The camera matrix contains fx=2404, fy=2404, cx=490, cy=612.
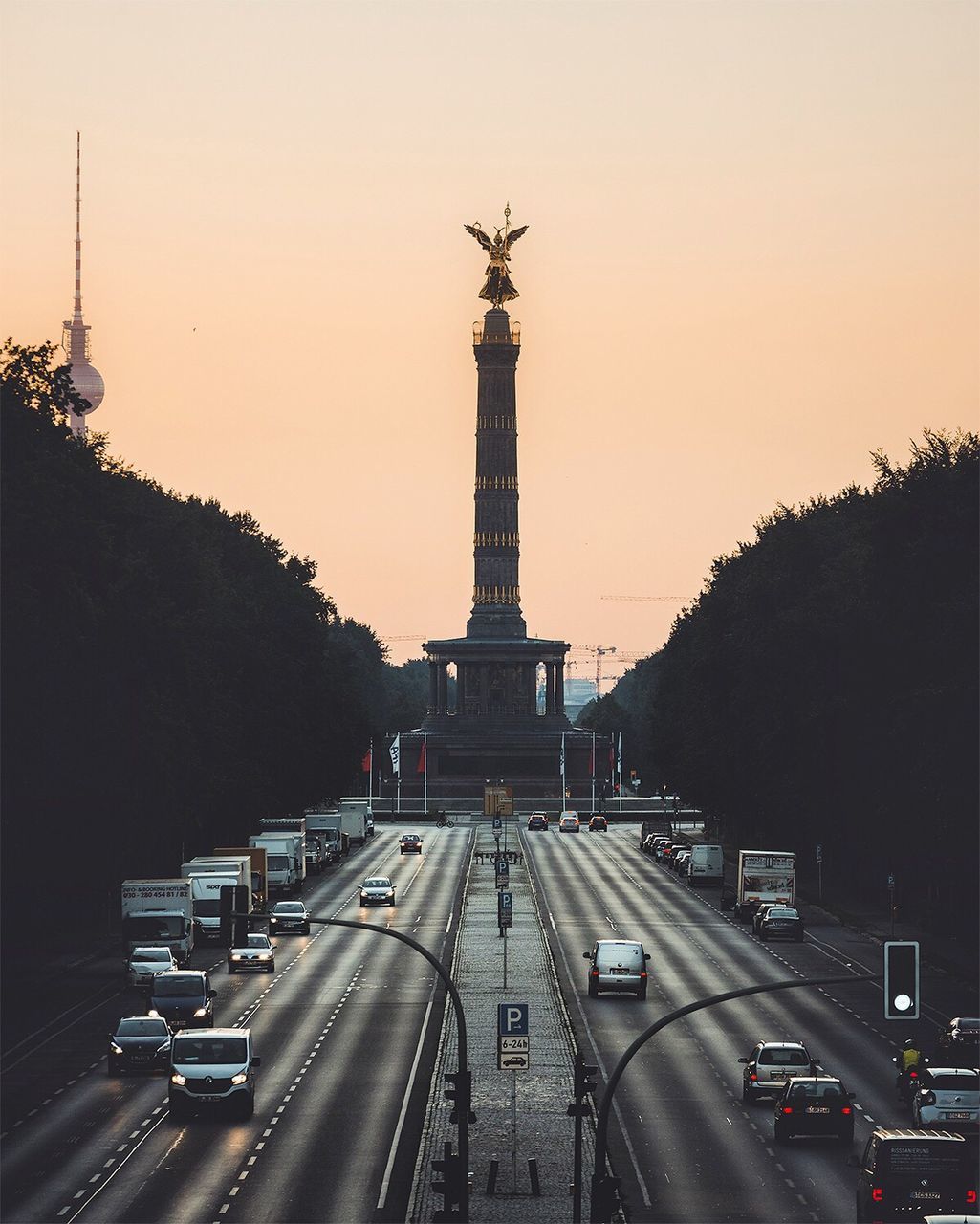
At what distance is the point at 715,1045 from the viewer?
58375 millimetres

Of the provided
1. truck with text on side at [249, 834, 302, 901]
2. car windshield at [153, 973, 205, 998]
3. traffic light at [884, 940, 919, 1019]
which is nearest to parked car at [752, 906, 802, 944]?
truck with text on side at [249, 834, 302, 901]

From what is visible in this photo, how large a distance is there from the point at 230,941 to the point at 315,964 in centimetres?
3232

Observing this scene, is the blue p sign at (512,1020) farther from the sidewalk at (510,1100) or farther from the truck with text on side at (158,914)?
the truck with text on side at (158,914)

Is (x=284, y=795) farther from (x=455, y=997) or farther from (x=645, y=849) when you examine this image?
(x=455, y=997)

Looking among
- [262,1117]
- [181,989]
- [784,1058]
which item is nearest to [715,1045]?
[784,1058]

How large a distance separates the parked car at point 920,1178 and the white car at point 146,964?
3810 cm

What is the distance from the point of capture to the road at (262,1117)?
38.2 metres

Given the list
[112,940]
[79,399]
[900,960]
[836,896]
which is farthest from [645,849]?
[900,960]

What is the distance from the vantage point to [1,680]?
67625mm

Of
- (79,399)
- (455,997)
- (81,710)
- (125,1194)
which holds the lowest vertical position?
(125,1194)

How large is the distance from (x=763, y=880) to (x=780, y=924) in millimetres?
11024

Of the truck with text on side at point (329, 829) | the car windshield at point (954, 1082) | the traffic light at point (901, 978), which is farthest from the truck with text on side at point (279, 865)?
the traffic light at point (901, 978)

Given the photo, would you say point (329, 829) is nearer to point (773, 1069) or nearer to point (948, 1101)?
point (773, 1069)

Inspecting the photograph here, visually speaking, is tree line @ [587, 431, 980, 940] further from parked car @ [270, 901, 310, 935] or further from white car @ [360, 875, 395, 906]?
parked car @ [270, 901, 310, 935]
